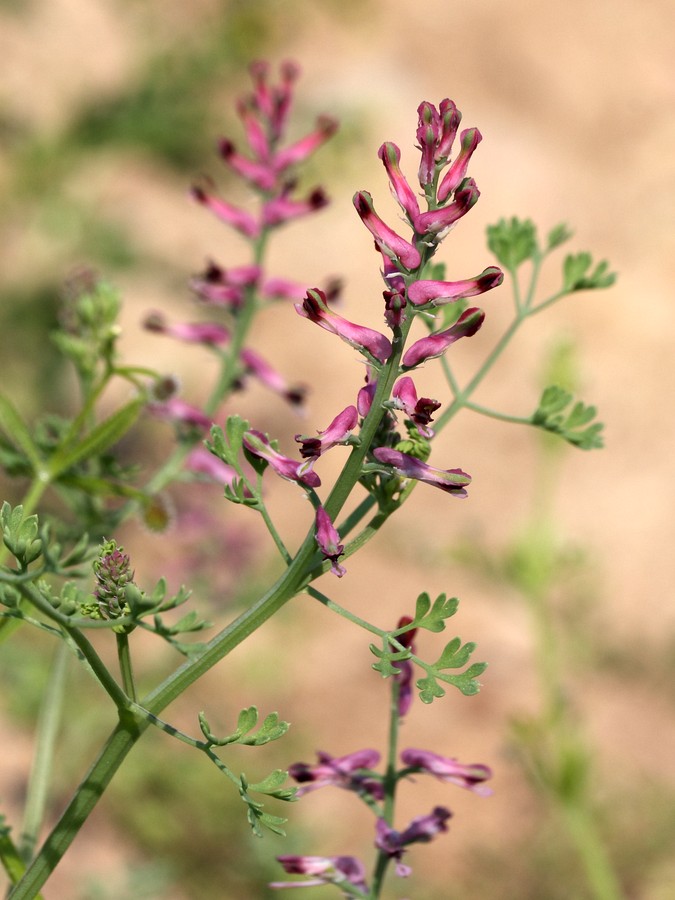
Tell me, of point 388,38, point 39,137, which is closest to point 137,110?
point 39,137

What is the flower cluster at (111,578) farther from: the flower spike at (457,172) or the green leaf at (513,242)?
the green leaf at (513,242)

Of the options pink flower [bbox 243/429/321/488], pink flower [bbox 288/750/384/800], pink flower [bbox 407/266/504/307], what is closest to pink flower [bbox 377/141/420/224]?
pink flower [bbox 407/266/504/307]

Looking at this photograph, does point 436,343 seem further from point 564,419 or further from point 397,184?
point 564,419

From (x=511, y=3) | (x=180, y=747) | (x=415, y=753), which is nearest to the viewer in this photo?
(x=415, y=753)

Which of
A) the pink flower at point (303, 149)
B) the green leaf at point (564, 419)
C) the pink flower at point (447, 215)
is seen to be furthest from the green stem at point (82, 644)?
the pink flower at point (303, 149)

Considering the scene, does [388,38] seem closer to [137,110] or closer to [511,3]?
[511,3]

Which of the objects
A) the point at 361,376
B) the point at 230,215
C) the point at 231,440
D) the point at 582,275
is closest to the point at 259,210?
the point at 230,215
